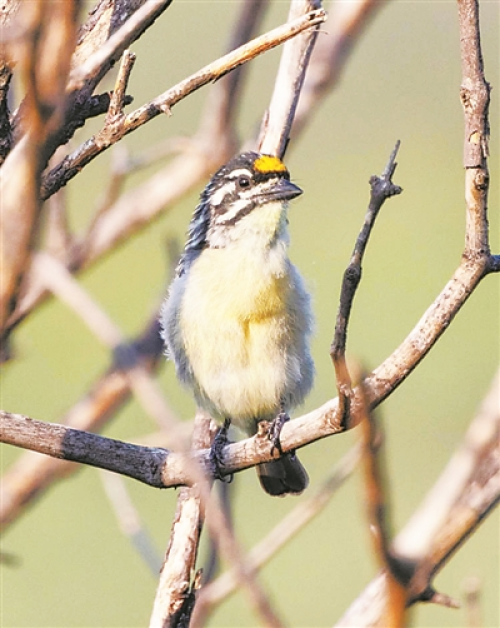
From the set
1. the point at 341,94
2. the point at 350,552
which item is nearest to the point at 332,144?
the point at 341,94

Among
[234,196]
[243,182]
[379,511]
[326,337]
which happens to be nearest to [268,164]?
[243,182]

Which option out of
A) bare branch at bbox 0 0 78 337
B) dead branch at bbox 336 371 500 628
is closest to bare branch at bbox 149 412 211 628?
dead branch at bbox 336 371 500 628

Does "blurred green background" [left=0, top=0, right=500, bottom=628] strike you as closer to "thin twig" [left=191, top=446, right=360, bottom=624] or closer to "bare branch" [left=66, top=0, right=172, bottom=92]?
"thin twig" [left=191, top=446, right=360, bottom=624]

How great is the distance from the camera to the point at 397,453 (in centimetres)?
1125

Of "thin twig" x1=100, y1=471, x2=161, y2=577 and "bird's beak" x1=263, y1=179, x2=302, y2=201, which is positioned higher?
"bird's beak" x1=263, y1=179, x2=302, y2=201

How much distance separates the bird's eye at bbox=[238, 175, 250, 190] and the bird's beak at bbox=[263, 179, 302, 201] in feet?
0.28

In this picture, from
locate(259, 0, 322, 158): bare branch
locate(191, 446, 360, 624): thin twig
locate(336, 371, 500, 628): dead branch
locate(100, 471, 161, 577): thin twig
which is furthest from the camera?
locate(259, 0, 322, 158): bare branch

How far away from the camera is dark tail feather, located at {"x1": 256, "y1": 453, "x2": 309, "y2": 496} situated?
14.2ft

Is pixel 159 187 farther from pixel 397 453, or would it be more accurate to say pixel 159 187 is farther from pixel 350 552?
pixel 397 453

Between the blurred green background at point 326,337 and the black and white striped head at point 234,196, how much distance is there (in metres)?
0.78

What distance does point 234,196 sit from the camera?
388cm

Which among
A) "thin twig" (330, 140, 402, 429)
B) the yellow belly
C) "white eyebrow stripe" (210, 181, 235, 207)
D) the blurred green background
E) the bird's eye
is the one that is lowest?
"thin twig" (330, 140, 402, 429)

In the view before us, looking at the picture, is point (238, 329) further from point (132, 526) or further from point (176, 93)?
point (176, 93)

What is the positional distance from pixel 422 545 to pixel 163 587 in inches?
40.6
